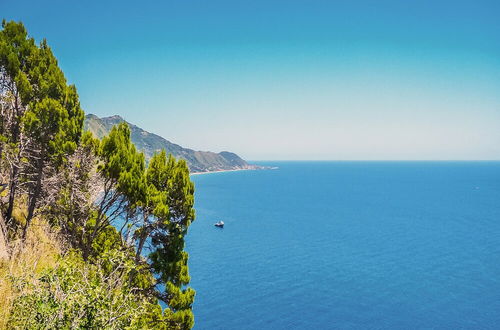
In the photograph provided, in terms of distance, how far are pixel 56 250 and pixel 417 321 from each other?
51873 mm

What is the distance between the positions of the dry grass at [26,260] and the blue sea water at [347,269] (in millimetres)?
35632

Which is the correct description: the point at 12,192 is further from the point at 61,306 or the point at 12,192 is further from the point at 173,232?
the point at 61,306

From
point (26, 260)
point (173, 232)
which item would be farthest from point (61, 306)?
point (173, 232)

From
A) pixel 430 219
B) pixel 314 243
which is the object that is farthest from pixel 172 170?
pixel 430 219

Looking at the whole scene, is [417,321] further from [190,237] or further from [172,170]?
[190,237]

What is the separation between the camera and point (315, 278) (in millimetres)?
63594

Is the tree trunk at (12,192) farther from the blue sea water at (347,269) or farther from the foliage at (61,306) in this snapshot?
the blue sea water at (347,269)

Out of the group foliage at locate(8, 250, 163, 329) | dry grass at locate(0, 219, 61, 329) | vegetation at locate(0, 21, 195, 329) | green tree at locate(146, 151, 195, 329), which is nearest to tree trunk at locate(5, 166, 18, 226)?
vegetation at locate(0, 21, 195, 329)

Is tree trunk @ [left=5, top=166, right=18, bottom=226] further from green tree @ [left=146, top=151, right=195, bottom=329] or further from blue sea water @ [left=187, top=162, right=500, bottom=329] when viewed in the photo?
blue sea water @ [left=187, top=162, right=500, bottom=329]

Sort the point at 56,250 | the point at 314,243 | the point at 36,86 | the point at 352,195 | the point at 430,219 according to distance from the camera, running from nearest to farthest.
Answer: the point at 56,250
the point at 36,86
the point at 314,243
the point at 430,219
the point at 352,195

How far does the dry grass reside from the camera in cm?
839

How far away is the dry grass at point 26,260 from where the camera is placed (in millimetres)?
8391

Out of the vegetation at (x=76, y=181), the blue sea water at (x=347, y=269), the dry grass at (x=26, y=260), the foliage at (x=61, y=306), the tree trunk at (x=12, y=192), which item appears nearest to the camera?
the foliage at (x=61, y=306)

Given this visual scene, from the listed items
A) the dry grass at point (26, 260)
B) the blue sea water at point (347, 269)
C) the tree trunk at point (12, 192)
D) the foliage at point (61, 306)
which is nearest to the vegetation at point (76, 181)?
the tree trunk at point (12, 192)
